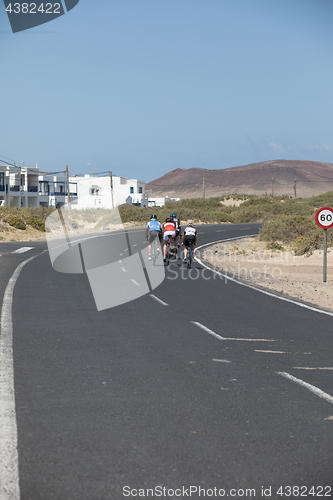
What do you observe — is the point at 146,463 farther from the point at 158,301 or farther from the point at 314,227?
the point at 314,227

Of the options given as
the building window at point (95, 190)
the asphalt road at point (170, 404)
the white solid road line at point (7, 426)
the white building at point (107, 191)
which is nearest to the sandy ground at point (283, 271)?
the asphalt road at point (170, 404)

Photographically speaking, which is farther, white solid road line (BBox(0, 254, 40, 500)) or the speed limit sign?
the speed limit sign

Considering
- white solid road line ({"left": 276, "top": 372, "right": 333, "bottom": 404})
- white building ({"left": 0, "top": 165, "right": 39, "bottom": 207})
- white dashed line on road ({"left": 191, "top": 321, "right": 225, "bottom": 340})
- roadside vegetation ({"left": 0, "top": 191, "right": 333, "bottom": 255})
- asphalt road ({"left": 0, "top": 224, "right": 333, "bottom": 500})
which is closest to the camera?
asphalt road ({"left": 0, "top": 224, "right": 333, "bottom": 500})

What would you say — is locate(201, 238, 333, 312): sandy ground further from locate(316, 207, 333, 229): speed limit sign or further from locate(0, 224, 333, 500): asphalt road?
locate(0, 224, 333, 500): asphalt road

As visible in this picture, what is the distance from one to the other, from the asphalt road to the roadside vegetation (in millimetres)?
20208

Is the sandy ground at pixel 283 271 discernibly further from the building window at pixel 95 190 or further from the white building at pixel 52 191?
the building window at pixel 95 190

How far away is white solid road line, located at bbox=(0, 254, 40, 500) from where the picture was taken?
372cm

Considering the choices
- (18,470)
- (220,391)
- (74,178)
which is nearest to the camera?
(18,470)

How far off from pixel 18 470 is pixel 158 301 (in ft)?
28.3

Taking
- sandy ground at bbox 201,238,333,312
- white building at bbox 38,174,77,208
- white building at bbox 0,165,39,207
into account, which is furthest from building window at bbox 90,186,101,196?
sandy ground at bbox 201,238,333,312

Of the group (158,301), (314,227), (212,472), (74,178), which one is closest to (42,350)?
(212,472)

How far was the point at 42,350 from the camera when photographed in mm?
7508

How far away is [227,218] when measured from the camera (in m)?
82.0

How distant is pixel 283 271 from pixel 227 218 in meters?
60.7
